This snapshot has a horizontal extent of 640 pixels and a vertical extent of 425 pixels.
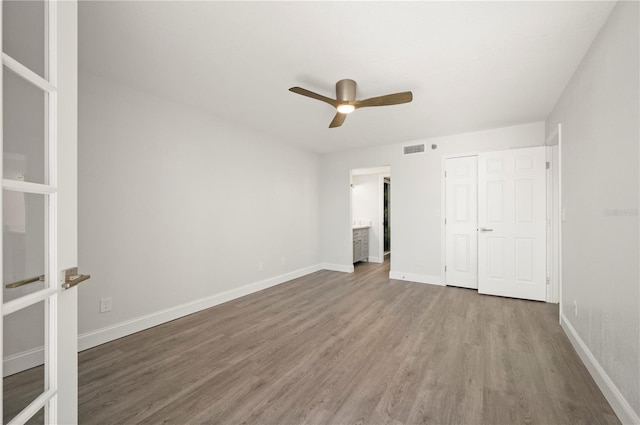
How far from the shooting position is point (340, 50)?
2.27m

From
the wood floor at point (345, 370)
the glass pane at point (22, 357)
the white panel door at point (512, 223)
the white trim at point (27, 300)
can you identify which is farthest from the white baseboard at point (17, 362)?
the white panel door at point (512, 223)

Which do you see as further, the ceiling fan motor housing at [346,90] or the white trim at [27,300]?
the ceiling fan motor housing at [346,90]

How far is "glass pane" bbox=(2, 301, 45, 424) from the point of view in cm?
82

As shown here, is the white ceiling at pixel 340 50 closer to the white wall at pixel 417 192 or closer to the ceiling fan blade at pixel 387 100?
the ceiling fan blade at pixel 387 100

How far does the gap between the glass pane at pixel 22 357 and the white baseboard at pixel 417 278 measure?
489 cm

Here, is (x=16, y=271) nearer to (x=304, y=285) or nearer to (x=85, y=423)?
(x=85, y=423)

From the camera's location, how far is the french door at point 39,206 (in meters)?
0.92

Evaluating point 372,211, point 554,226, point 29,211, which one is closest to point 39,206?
point 29,211

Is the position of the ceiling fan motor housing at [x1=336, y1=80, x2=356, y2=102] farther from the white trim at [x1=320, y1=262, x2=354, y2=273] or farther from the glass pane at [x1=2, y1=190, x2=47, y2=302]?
the white trim at [x1=320, y1=262, x2=354, y2=273]

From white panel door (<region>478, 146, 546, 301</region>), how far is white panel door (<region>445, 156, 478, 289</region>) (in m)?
Answer: 0.21

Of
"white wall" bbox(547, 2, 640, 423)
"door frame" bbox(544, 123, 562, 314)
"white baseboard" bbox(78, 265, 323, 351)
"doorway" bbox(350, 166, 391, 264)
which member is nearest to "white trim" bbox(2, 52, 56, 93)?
"white baseboard" bbox(78, 265, 323, 351)

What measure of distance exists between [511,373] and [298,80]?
3166 millimetres

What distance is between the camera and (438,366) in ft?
7.47

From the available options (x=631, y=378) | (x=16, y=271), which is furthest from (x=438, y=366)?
(x=16, y=271)
